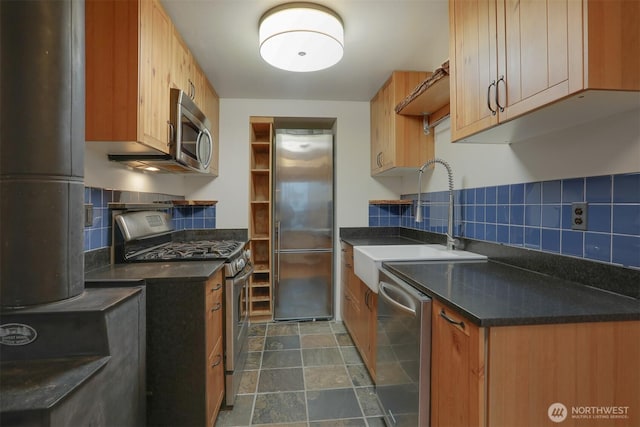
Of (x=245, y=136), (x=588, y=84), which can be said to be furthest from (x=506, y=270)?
(x=245, y=136)

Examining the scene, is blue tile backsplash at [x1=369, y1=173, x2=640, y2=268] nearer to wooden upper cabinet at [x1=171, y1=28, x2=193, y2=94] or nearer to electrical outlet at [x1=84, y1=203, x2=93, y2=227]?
wooden upper cabinet at [x1=171, y1=28, x2=193, y2=94]

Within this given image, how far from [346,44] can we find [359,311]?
6.30 ft

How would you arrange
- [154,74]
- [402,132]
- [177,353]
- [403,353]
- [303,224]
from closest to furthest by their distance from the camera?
1. [403,353]
2. [177,353]
3. [154,74]
4. [402,132]
5. [303,224]

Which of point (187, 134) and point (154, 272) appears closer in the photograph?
point (154, 272)

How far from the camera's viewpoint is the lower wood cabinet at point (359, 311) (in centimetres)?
191

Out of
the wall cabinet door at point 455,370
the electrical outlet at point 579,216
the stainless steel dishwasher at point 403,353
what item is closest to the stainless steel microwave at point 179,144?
the stainless steel dishwasher at point 403,353

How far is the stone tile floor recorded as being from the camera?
1652 mm

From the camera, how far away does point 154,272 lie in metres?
1.45

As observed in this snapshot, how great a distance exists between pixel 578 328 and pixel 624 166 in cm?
62

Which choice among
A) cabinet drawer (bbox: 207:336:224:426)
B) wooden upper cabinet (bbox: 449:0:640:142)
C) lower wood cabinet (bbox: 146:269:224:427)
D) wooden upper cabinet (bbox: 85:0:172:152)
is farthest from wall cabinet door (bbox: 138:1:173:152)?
wooden upper cabinet (bbox: 449:0:640:142)

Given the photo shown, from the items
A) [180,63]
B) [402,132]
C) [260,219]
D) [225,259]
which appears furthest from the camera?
[260,219]

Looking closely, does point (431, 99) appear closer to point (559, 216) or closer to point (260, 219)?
point (559, 216)

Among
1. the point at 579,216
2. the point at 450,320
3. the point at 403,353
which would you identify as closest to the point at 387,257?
the point at 403,353

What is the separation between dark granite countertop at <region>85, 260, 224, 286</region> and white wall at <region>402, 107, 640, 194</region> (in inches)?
65.3
